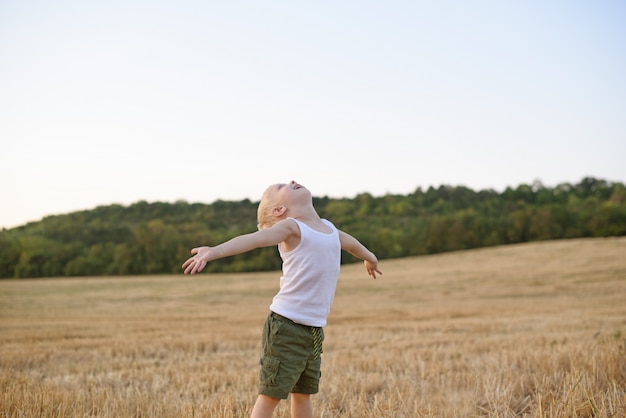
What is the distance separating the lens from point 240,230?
59.8m

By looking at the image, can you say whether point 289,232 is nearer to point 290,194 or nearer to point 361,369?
point 290,194

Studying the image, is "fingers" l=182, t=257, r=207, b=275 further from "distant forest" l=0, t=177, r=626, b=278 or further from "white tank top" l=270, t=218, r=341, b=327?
"distant forest" l=0, t=177, r=626, b=278

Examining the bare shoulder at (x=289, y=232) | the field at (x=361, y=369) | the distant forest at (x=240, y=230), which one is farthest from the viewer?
the distant forest at (x=240, y=230)

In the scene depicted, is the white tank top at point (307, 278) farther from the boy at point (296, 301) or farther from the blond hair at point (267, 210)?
the blond hair at point (267, 210)

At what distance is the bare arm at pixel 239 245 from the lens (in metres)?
2.96

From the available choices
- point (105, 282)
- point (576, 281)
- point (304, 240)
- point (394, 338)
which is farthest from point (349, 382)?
point (105, 282)

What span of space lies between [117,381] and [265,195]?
3608mm

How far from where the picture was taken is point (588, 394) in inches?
173

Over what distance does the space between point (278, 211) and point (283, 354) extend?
89cm

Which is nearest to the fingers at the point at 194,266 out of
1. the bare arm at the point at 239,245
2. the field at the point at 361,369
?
the bare arm at the point at 239,245

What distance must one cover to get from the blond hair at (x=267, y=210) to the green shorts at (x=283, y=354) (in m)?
0.59

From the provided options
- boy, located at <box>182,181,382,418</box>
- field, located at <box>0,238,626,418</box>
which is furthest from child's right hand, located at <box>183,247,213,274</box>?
field, located at <box>0,238,626,418</box>

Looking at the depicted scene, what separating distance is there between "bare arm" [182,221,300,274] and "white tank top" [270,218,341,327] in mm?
120

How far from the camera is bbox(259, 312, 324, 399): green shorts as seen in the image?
3.41 meters
